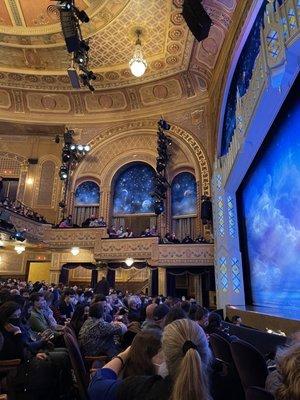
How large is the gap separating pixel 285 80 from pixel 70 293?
6134 mm

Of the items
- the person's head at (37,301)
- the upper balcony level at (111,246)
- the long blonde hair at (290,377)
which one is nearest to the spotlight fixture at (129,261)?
the upper balcony level at (111,246)

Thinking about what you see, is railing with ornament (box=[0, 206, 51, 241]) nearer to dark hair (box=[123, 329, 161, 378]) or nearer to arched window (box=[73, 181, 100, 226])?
arched window (box=[73, 181, 100, 226])

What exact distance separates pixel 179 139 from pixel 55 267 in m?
8.86

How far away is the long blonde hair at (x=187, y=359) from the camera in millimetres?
1229

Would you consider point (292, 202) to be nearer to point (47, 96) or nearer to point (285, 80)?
point (285, 80)

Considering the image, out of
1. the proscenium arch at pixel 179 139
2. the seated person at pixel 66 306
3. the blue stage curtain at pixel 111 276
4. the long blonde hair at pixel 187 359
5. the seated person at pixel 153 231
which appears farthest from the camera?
the proscenium arch at pixel 179 139

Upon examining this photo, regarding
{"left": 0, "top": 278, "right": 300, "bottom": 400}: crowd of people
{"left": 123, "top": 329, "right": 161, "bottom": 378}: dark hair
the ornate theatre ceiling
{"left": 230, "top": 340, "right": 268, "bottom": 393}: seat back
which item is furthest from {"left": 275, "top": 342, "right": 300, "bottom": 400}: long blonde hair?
the ornate theatre ceiling

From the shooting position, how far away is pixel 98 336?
145 inches

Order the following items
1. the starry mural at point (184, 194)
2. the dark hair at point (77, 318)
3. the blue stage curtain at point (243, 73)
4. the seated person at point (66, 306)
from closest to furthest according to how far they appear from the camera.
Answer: the dark hair at point (77, 318)
the seated person at point (66, 306)
the blue stage curtain at point (243, 73)
the starry mural at point (184, 194)

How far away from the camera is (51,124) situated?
57.2 ft

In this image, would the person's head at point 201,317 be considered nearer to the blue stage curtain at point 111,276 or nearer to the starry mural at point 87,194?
the blue stage curtain at point 111,276

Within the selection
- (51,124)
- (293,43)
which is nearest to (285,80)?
(293,43)

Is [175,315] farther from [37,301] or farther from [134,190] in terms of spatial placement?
[134,190]

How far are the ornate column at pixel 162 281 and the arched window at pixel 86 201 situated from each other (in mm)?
5231
